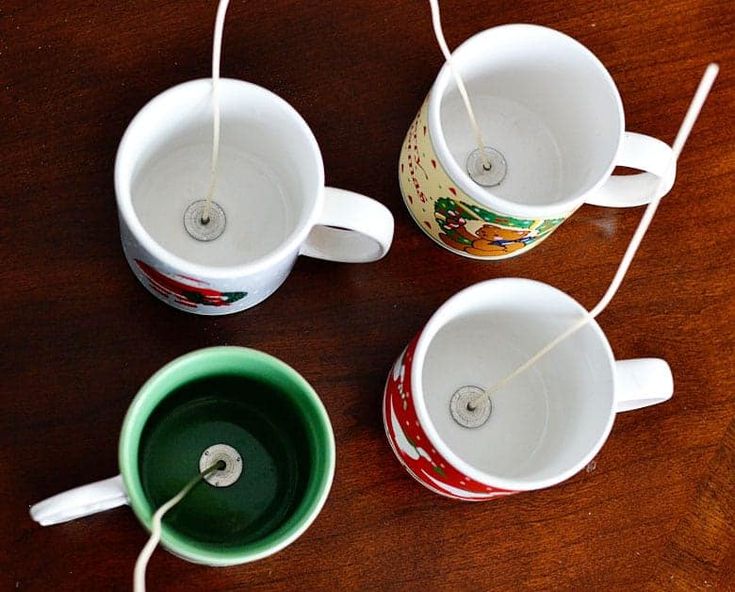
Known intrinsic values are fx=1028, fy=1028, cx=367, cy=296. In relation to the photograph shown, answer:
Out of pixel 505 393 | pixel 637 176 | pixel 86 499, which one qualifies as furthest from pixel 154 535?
pixel 637 176

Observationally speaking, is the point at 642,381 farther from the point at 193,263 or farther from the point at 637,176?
the point at 193,263

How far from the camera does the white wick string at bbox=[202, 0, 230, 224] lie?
0.54m

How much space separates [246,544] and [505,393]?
21cm

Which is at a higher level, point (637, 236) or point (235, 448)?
point (637, 236)

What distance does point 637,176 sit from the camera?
2.14 feet

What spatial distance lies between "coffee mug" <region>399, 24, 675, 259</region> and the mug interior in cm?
4

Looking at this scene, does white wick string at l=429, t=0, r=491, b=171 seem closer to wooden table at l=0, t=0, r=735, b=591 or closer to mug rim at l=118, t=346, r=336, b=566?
wooden table at l=0, t=0, r=735, b=591

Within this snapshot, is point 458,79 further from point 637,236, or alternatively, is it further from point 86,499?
point 86,499

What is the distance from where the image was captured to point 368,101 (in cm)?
66

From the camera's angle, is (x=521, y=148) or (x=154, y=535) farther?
(x=521, y=148)

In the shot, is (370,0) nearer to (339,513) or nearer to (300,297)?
(300,297)

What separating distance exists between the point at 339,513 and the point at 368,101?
26 cm

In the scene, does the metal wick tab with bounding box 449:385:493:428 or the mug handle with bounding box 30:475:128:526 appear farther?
the metal wick tab with bounding box 449:385:493:428

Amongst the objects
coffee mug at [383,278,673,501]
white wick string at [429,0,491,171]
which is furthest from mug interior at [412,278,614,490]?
white wick string at [429,0,491,171]
